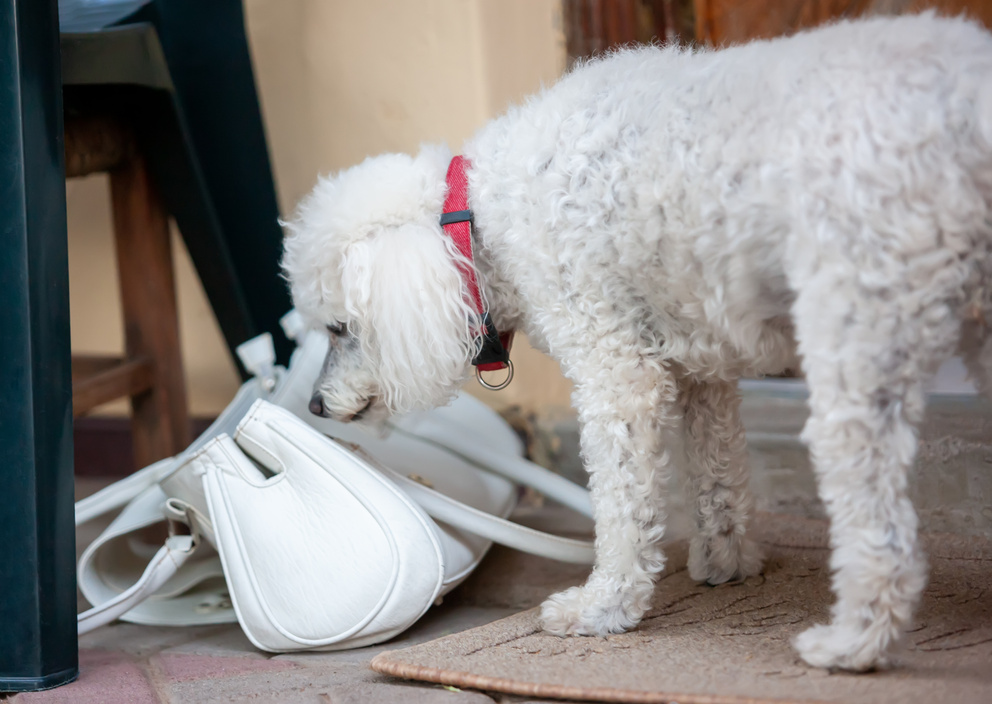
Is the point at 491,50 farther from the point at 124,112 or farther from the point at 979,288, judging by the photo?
the point at 979,288

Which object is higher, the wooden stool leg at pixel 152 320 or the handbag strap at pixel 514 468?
the wooden stool leg at pixel 152 320

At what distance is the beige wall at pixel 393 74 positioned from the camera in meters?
2.03

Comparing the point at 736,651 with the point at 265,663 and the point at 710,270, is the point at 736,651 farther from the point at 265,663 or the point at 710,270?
the point at 265,663

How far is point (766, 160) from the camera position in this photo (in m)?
1.04

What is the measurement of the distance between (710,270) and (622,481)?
347 millimetres

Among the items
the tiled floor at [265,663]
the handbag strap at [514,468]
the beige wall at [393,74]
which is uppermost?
the beige wall at [393,74]

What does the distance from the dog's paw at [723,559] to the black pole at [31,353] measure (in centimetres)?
102

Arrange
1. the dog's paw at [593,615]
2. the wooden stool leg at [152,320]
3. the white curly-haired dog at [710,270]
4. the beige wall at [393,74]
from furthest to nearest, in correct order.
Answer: the wooden stool leg at [152,320], the beige wall at [393,74], the dog's paw at [593,615], the white curly-haired dog at [710,270]

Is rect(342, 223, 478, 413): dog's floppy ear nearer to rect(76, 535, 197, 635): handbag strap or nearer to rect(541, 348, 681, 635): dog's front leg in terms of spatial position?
rect(541, 348, 681, 635): dog's front leg

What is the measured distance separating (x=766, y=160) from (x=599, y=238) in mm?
264

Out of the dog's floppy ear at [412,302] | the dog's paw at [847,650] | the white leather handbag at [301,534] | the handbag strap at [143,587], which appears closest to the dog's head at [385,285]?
the dog's floppy ear at [412,302]

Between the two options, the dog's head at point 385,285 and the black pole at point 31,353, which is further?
the dog's head at point 385,285

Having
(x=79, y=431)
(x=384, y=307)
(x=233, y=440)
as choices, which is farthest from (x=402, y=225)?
(x=79, y=431)

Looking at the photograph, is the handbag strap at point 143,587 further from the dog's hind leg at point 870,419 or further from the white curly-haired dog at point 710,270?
the dog's hind leg at point 870,419
